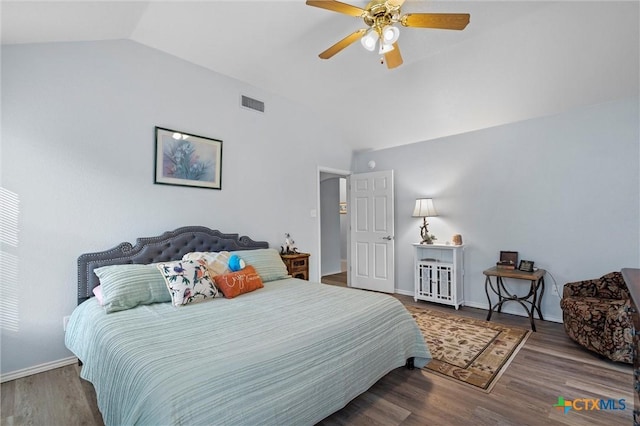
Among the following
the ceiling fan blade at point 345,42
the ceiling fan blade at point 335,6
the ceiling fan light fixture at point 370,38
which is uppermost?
the ceiling fan blade at point 335,6

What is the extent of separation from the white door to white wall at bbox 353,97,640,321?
0.39m

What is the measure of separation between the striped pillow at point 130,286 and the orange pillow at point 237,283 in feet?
1.40

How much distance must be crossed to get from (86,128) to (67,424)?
228 cm

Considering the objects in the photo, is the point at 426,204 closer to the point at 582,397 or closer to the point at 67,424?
the point at 582,397

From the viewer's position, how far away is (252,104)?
3.87 metres

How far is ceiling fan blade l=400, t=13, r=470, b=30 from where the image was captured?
1979 mm

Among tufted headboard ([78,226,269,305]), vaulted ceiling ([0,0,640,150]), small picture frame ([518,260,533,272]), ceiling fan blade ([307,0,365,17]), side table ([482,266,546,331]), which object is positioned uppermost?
vaulted ceiling ([0,0,640,150])

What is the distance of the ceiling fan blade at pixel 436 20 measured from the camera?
1979 mm

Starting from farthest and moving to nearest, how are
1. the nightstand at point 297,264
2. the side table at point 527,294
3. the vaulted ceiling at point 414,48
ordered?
the nightstand at point 297,264 < the side table at point 527,294 < the vaulted ceiling at point 414,48

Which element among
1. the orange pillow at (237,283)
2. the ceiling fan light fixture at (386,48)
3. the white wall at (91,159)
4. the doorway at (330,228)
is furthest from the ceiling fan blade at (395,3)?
the doorway at (330,228)

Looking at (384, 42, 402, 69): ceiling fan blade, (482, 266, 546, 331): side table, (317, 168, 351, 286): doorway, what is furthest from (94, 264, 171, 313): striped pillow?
(317, 168, 351, 286): doorway

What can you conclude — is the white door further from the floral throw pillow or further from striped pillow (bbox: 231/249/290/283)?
the floral throw pillow

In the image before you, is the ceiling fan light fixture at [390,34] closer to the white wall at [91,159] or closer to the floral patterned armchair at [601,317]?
the white wall at [91,159]

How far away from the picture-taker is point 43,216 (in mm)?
2426
